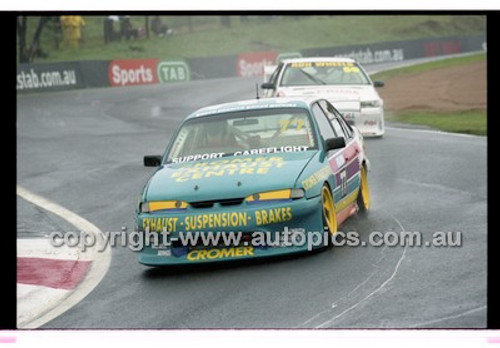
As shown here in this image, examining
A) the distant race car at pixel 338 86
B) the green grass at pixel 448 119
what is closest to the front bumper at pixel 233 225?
the distant race car at pixel 338 86

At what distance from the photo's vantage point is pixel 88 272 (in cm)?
887

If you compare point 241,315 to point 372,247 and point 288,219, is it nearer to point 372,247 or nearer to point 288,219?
point 288,219

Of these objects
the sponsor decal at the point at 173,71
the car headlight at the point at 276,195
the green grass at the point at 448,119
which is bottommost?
the sponsor decal at the point at 173,71

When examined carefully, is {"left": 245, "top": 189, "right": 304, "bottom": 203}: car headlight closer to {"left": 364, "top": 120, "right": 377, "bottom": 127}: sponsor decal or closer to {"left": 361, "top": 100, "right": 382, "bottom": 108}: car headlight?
{"left": 361, "top": 100, "right": 382, "bottom": 108}: car headlight

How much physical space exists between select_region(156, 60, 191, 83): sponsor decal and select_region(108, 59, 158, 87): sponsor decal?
24 cm

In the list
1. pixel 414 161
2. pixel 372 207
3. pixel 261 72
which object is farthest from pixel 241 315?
pixel 261 72

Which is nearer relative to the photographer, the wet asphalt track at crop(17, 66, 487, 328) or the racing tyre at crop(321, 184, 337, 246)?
the wet asphalt track at crop(17, 66, 487, 328)

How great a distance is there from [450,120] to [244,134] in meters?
13.0

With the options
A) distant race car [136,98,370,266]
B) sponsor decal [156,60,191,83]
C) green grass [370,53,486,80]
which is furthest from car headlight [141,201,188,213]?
sponsor decal [156,60,191,83]

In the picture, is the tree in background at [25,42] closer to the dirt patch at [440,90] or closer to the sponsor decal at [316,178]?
the dirt patch at [440,90]

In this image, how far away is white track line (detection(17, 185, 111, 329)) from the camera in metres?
7.41

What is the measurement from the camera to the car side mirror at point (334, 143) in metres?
9.21

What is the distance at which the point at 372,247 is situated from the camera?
29.2 feet
